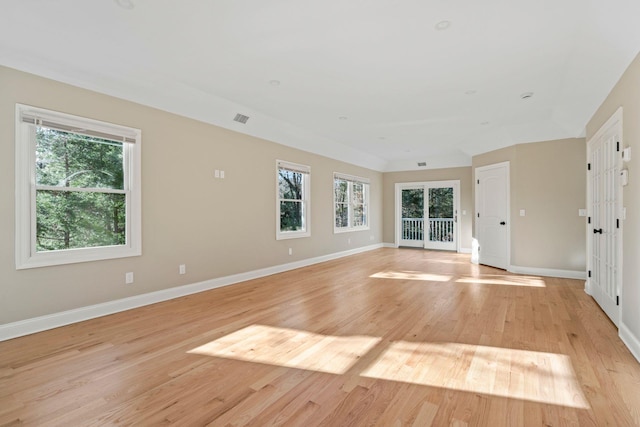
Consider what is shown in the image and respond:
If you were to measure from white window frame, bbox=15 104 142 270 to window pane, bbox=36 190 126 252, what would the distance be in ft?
0.20

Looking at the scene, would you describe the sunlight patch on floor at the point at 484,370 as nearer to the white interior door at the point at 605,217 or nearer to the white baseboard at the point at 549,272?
the white interior door at the point at 605,217

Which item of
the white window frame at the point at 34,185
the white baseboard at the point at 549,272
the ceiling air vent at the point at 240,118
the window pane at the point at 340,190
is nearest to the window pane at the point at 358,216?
the window pane at the point at 340,190

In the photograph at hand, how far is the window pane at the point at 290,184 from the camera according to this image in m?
6.07

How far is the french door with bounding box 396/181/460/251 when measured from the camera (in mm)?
9102

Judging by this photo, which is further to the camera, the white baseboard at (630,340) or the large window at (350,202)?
the large window at (350,202)

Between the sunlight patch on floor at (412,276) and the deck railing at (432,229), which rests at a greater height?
the deck railing at (432,229)

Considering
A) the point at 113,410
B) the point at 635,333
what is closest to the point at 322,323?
the point at 113,410

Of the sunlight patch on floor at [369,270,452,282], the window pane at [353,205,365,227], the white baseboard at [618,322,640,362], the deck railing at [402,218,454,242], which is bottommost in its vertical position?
the sunlight patch on floor at [369,270,452,282]

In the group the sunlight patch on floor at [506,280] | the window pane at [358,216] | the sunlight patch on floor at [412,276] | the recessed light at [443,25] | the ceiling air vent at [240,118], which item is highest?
the recessed light at [443,25]

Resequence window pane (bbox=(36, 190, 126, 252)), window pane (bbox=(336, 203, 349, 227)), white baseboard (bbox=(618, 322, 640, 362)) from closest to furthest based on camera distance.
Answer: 1. white baseboard (bbox=(618, 322, 640, 362))
2. window pane (bbox=(36, 190, 126, 252))
3. window pane (bbox=(336, 203, 349, 227))

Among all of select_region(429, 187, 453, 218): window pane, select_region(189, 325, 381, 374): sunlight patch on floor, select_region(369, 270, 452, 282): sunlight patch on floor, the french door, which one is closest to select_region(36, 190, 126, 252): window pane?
select_region(189, 325, 381, 374): sunlight patch on floor

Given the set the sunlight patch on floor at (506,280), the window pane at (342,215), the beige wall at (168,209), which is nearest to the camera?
the beige wall at (168,209)

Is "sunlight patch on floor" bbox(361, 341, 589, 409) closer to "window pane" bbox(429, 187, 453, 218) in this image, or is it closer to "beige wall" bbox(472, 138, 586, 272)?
"beige wall" bbox(472, 138, 586, 272)

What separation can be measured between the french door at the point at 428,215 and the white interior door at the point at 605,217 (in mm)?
4667
